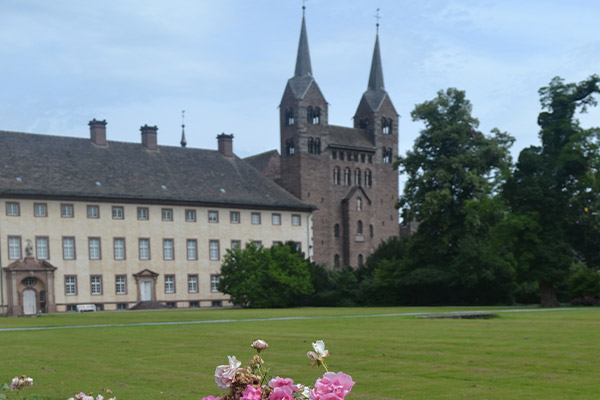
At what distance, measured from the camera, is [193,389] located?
12.5m

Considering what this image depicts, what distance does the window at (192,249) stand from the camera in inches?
2707

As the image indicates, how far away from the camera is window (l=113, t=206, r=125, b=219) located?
64.9 meters

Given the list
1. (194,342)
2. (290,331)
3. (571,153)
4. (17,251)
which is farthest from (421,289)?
(194,342)

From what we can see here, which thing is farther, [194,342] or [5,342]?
[5,342]

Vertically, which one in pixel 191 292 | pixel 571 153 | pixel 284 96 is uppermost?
pixel 284 96

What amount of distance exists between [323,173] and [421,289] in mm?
37473

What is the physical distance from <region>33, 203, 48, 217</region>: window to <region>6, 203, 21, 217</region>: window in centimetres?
116

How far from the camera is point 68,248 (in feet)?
205

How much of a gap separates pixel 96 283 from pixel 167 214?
26.0 feet

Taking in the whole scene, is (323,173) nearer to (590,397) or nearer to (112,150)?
(112,150)

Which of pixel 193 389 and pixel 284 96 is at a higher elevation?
pixel 284 96

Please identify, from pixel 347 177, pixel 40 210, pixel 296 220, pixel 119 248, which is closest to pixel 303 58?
pixel 347 177

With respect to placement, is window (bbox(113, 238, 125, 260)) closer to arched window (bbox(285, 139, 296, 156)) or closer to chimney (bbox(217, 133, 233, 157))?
chimney (bbox(217, 133, 233, 157))

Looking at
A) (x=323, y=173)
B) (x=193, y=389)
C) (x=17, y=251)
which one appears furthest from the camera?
(x=323, y=173)
